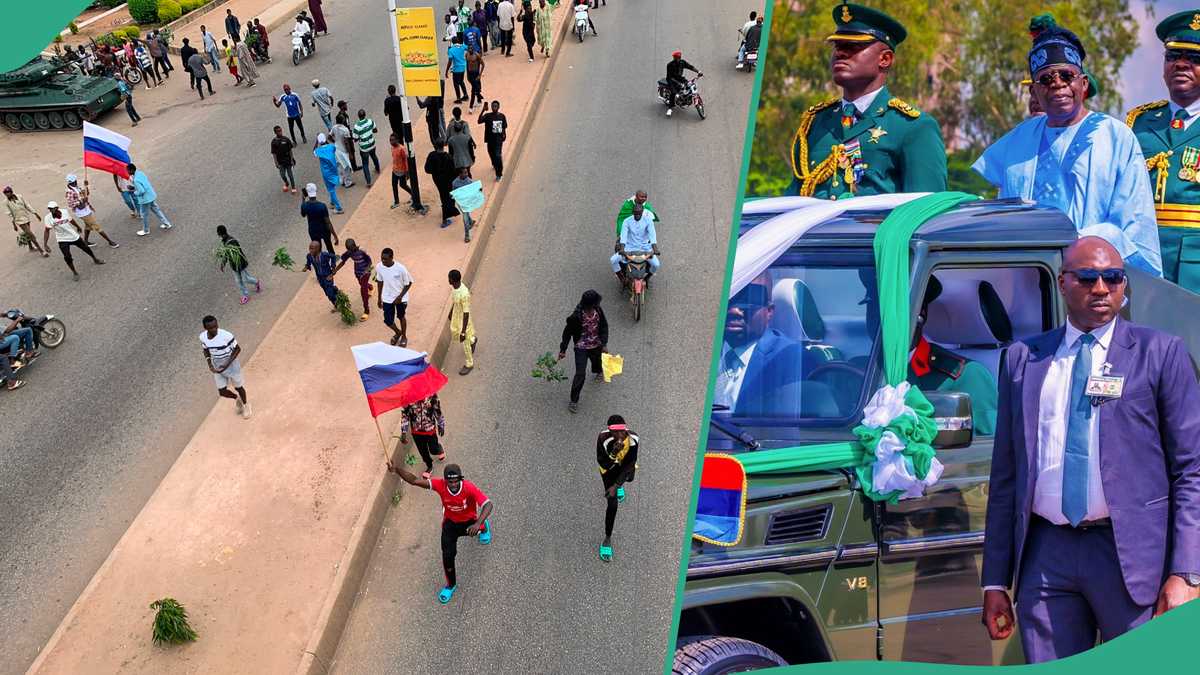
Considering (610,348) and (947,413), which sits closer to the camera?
(947,413)

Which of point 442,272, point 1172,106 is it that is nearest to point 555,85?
point 442,272

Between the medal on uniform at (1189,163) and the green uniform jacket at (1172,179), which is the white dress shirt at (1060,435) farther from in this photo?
the medal on uniform at (1189,163)

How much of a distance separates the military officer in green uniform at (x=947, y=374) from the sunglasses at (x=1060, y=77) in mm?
787

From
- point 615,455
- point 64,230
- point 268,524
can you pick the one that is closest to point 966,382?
point 615,455

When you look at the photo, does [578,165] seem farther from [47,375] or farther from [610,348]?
[47,375]

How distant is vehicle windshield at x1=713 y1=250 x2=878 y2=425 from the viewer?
330 cm

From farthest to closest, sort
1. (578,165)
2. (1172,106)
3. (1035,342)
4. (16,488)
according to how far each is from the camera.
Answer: (578,165), (16,488), (1172,106), (1035,342)

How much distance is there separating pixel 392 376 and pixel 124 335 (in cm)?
739

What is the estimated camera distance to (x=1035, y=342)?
3023 mm

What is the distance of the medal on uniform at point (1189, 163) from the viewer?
3.27m

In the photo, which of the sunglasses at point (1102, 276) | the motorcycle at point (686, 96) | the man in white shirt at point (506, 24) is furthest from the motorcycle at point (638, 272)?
the man in white shirt at point (506, 24)

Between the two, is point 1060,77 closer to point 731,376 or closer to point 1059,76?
point 1059,76

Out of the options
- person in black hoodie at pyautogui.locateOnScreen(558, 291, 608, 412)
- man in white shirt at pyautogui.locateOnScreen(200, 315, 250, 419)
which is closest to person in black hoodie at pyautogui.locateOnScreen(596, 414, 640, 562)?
person in black hoodie at pyautogui.locateOnScreen(558, 291, 608, 412)

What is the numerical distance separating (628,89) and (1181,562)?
22817mm
